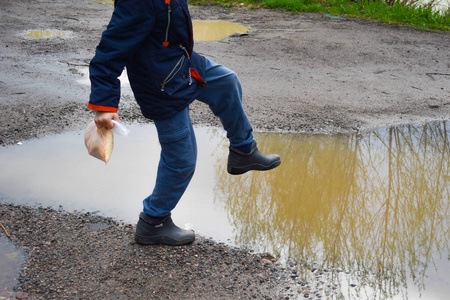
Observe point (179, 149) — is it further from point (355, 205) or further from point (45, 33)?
point (45, 33)

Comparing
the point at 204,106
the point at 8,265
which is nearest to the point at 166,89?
the point at 8,265

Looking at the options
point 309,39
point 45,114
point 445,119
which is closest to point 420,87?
point 445,119

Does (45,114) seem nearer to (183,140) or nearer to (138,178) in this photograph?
(138,178)

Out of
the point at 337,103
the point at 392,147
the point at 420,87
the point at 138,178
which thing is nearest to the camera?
the point at 138,178

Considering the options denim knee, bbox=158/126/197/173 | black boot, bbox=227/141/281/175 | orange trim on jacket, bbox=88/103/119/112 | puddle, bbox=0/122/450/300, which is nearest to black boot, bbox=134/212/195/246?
puddle, bbox=0/122/450/300

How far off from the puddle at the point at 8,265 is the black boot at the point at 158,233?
61 centimetres

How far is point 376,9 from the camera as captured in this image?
31.9 ft

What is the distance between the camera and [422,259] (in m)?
2.84

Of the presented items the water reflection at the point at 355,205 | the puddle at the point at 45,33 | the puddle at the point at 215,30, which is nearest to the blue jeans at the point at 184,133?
the water reflection at the point at 355,205

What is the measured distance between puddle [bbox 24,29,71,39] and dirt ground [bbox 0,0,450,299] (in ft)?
0.43

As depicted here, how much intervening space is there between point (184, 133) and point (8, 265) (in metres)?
1.08

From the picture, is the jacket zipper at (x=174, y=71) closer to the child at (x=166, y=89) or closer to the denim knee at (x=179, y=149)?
the child at (x=166, y=89)

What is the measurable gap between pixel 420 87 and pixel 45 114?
3896 millimetres

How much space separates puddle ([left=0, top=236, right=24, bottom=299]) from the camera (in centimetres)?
247
